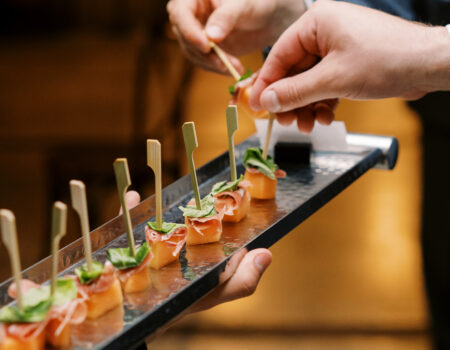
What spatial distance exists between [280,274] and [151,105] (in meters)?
1.79

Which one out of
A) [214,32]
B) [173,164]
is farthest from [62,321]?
[173,164]

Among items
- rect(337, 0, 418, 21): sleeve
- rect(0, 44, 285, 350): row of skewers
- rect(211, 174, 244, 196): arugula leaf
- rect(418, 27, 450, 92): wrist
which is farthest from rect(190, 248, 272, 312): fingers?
rect(337, 0, 418, 21): sleeve

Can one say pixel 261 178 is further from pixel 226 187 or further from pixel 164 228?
pixel 164 228

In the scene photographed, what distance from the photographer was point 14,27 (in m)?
5.09

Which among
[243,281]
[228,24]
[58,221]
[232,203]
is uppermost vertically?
[228,24]

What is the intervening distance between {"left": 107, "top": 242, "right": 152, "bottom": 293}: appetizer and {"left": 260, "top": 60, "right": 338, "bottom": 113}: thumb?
563 millimetres

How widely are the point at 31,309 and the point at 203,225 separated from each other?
1.40ft

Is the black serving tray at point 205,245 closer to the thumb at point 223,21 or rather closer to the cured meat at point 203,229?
the cured meat at point 203,229

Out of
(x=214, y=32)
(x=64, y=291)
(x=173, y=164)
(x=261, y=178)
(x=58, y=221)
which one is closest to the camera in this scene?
(x=58, y=221)

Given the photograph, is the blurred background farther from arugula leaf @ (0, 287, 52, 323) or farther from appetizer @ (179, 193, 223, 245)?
arugula leaf @ (0, 287, 52, 323)

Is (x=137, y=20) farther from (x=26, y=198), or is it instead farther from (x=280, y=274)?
(x=280, y=274)

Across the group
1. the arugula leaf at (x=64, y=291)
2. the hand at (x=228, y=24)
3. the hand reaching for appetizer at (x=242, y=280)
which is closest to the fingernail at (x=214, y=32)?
the hand at (x=228, y=24)

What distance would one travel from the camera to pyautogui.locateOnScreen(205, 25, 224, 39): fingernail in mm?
1787

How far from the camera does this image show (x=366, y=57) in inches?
51.9
